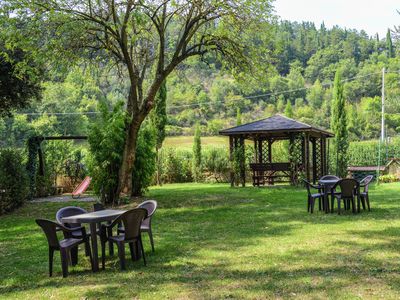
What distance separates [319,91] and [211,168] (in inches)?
1580

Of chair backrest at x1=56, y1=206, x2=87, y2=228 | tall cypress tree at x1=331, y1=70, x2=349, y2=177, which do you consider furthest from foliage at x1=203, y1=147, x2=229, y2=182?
chair backrest at x1=56, y1=206, x2=87, y2=228

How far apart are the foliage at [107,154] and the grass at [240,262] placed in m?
2.64

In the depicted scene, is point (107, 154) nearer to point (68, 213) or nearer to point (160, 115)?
point (68, 213)

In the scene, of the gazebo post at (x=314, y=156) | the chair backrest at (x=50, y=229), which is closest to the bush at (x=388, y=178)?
the gazebo post at (x=314, y=156)

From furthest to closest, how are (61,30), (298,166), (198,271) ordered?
(298,166) < (61,30) < (198,271)

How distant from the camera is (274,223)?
785cm

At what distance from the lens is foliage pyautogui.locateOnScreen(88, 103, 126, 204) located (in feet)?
36.9

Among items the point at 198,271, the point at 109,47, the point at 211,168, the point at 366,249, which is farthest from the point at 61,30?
the point at 211,168

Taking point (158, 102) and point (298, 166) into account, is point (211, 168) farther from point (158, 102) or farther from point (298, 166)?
point (298, 166)

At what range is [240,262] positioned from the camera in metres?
5.10

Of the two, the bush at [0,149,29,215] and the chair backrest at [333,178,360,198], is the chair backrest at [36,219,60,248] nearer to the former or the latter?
the chair backrest at [333,178,360,198]

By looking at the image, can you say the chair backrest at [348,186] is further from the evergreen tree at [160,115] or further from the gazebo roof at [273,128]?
the evergreen tree at [160,115]

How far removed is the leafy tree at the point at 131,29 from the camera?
32.2 feet

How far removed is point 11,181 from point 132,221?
7871mm
